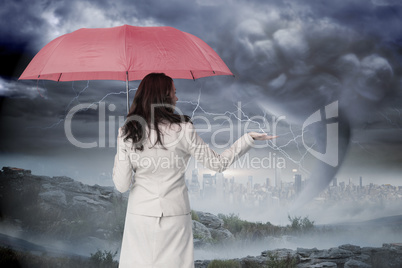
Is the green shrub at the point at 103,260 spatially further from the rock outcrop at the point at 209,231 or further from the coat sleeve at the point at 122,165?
the coat sleeve at the point at 122,165

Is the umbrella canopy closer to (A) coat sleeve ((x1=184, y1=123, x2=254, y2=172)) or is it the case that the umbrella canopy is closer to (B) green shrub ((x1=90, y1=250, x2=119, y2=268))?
(A) coat sleeve ((x1=184, y1=123, x2=254, y2=172))

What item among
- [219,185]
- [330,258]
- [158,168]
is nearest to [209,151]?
[158,168]

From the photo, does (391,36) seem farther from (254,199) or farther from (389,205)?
(254,199)

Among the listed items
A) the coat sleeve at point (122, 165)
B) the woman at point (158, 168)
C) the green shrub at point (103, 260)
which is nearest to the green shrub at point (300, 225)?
the green shrub at point (103, 260)

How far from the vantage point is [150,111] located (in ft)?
6.36

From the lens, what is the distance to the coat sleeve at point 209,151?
1958 millimetres

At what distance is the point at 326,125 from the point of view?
16.8 ft

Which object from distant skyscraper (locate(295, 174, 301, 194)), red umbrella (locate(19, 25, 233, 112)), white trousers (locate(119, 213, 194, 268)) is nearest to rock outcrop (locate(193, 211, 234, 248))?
distant skyscraper (locate(295, 174, 301, 194))

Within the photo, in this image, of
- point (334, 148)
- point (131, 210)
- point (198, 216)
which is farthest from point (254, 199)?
point (131, 210)

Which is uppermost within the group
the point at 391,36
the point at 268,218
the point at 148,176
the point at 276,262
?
the point at 391,36

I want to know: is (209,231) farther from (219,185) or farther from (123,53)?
(123,53)

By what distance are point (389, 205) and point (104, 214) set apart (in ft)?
10.5

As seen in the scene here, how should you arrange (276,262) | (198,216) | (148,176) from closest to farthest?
1. (148,176)
2. (276,262)
3. (198,216)

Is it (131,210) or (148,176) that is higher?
(148,176)
